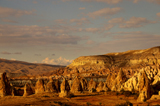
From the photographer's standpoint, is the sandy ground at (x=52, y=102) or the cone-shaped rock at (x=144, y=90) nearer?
the sandy ground at (x=52, y=102)

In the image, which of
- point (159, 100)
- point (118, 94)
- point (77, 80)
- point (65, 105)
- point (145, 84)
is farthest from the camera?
point (77, 80)

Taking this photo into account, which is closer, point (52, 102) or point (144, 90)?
point (52, 102)

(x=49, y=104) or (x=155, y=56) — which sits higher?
(x=155, y=56)

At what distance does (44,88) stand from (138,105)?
126 ft

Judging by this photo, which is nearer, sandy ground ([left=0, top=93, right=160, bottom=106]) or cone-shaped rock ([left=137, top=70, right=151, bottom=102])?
sandy ground ([left=0, top=93, right=160, bottom=106])

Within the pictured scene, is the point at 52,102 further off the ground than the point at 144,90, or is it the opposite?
the point at 144,90

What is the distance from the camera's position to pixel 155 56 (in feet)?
610

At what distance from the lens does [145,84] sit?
41.9m

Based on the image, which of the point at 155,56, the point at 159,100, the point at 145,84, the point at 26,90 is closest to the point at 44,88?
the point at 26,90

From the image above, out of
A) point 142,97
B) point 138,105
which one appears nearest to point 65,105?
point 138,105

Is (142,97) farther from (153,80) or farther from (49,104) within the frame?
(153,80)

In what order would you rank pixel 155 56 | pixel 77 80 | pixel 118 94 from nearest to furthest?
pixel 118 94, pixel 77 80, pixel 155 56

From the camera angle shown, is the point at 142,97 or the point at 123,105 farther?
the point at 142,97

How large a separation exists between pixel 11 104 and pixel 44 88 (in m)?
36.9
